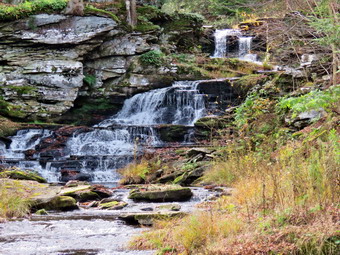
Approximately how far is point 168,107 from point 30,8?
719cm

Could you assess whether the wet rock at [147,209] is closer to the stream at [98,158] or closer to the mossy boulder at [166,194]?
the stream at [98,158]

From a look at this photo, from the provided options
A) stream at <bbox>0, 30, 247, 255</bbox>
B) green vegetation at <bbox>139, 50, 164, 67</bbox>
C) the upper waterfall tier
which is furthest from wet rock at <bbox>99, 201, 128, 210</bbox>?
green vegetation at <bbox>139, 50, 164, 67</bbox>

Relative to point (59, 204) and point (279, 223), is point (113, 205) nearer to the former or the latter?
point (59, 204)

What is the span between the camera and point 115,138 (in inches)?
557

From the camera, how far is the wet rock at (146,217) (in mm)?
5230

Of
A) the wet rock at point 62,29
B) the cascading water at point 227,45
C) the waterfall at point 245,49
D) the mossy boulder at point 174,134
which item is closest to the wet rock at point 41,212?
the mossy boulder at point 174,134

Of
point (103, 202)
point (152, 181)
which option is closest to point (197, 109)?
point (152, 181)

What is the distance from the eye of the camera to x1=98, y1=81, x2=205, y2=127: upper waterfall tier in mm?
16078

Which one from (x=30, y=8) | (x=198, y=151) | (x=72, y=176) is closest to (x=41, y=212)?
(x=72, y=176)

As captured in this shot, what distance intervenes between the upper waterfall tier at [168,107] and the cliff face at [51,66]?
3.70 feet

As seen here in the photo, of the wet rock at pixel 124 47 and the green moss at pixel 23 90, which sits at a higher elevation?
the wet rock at pixel 124 47

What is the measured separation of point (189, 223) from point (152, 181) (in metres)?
5.95

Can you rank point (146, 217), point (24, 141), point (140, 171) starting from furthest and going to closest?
point (24, 141)
point (140, 171)
point (146, 217)

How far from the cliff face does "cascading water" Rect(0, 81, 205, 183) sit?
136 cm
